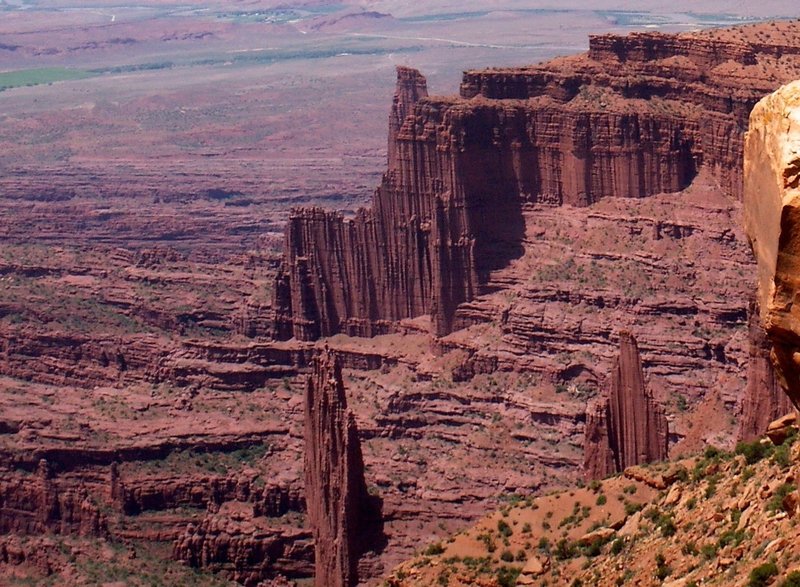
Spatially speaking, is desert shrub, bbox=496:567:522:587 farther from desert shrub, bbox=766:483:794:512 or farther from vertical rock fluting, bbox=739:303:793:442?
vertical rock fluting, bbox=739:303:793:442

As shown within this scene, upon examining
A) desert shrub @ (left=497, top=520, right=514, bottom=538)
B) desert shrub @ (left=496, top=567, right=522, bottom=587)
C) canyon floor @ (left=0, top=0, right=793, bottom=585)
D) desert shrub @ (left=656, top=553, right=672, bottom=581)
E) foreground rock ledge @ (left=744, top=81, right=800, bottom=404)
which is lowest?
canyon floor @ (left=0, top=0, right=793, bottom=585)

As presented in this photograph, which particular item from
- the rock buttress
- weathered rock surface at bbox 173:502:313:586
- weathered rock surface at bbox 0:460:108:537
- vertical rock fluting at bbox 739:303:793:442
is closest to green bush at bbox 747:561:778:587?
vertical rock fluting at bbox 739:303:793:442

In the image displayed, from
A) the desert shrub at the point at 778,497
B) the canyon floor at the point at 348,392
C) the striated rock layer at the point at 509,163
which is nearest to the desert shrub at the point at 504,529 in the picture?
the canyon floor at the point at 348,392

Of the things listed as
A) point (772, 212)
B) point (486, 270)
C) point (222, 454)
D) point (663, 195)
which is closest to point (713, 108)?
point (663, 195)

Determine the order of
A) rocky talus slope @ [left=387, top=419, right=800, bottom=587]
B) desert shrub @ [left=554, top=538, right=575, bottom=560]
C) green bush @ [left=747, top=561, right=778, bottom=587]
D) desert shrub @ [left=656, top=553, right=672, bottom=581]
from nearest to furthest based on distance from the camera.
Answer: green bush @ [left=747, top=561, right=778, bottom=587] < rocky talus slope @ [left=387, top=419, right=800, bottom=587] < desert shrub @ [left=656, top=553, right=672, bottom=581] < desert shrub @ [left=554, top=538, right=575, bottom=560]

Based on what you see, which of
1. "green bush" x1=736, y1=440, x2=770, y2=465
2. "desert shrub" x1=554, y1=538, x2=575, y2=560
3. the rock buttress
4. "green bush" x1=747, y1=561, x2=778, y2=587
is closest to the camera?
"green bush" x1=747, y1=561, x2=778, y2=587
